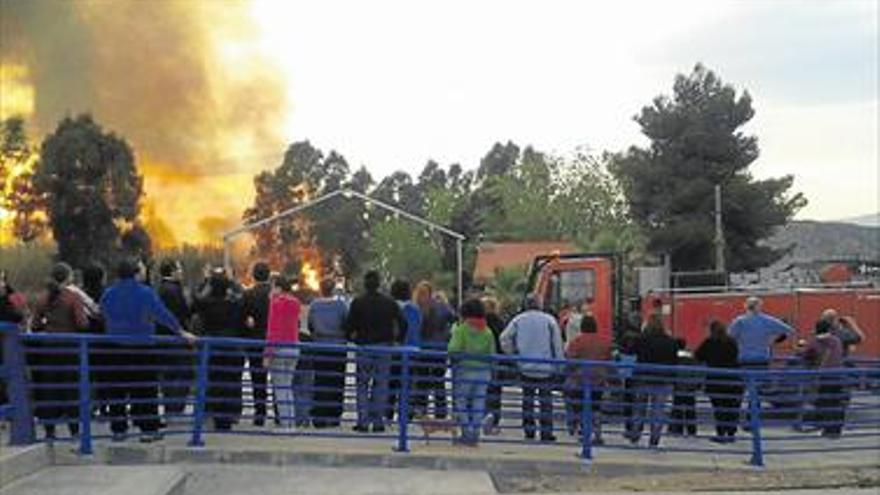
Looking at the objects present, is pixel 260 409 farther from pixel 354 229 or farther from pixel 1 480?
pixel 354 229

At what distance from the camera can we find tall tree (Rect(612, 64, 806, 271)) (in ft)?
178

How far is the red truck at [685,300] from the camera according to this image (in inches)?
787

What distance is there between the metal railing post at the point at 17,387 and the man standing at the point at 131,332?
88cm

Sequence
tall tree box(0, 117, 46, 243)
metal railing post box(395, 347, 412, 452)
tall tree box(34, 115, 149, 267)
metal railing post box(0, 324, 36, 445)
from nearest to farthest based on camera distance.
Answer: metal railing post box(0, 324, 36, 445), metal railing post box(395, 347, 412, 452), tall tree box(0, 117, 46, 243), tall tree box(34, 115, 149, 267)

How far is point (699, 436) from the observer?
13.7 meters

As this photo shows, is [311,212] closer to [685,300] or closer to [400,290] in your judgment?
[685,300]

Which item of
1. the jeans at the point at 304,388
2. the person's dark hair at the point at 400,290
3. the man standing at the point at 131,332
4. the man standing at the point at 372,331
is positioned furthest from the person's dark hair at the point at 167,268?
the person's dark hair at the point at 400,290

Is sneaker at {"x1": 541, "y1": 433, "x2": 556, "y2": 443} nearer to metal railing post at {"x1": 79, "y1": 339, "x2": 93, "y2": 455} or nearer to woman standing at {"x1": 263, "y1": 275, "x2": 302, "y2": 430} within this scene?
woman standing at {"x1": 263, "y1": 275, "x2": 302, "y2": 430}

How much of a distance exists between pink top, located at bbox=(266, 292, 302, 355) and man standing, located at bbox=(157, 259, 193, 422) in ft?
2.77

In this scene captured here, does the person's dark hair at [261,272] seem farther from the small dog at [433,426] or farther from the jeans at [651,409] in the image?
the jeans at [651,409]

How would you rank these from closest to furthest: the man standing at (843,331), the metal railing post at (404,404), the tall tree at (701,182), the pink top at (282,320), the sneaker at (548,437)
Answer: the metal railing post at (404,404) < the pink top at (282,320) < the sneaker at (548,437) < the man standing at (843,331) < the tall tree at (701,182)

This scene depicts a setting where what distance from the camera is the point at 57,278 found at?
11305 millimetres

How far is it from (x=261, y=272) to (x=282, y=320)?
0.56 m

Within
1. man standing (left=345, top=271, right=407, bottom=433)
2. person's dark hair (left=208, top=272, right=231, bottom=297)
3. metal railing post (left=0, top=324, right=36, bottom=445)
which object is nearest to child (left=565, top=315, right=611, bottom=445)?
man standing (left=345, top=271, right=407, bottom=433)
